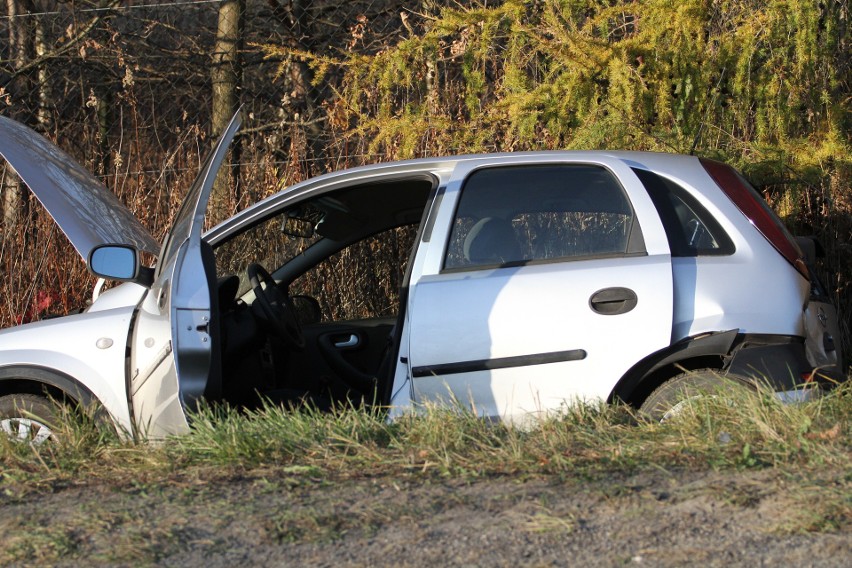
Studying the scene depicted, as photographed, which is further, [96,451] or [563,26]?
[563,26]

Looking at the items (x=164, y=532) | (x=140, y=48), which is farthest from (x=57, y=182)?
(x=140, y=48)

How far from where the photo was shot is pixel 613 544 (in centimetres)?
276

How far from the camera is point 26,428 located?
4.13 m

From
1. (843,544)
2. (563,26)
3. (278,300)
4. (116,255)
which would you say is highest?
(563,26)

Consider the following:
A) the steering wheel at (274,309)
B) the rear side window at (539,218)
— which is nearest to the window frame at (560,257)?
the rear side window at (539,218)

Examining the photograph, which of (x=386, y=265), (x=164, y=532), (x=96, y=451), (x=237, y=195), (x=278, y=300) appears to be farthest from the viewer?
(x=237, y=195)

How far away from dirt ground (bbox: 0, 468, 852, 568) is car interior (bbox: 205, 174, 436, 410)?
2.47 feet

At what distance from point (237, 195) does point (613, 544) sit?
578 cm

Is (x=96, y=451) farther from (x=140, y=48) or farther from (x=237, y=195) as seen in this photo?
(x=140, y=48)

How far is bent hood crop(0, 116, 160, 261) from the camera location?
4031mm

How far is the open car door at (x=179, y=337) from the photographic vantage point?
3.75 metres

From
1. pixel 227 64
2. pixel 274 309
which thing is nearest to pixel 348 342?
pixel 274 309

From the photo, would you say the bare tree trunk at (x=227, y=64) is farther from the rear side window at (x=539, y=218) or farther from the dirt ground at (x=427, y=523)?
the dirt ground at (x=427, y=523)

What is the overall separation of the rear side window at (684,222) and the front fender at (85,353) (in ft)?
7.21
